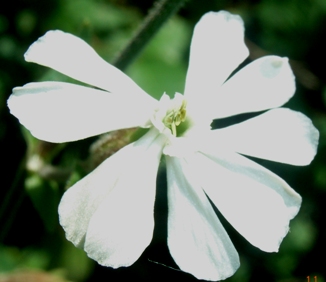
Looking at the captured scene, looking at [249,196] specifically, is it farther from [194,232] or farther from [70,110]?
[70,110]

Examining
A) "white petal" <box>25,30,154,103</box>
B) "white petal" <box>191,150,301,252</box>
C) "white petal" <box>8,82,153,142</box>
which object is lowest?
"white petal" <box>191,150,301,252</box>

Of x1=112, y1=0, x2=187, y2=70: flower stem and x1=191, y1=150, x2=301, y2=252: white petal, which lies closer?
x1=191, y1=150, x2=301, y2=252: white petal

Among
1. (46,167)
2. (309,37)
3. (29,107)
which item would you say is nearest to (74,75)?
(29,107)

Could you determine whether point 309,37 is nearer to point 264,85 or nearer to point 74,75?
point 264,85

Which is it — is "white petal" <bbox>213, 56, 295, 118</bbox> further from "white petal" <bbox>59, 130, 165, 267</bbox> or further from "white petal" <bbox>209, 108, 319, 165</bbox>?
"white petal" <bbox>59, 130, 165, 267</bbox>

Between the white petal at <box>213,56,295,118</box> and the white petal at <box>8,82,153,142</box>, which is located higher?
the white petal at <box>213,56,295,118</box>

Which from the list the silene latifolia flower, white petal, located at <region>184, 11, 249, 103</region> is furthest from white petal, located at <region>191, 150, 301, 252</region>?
white petal, located at <region>184, 11, 249, 103</region>

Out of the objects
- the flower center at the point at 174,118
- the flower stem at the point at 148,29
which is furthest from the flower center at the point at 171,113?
the flower stem at the point at 148,29
